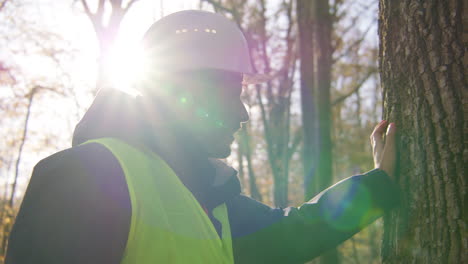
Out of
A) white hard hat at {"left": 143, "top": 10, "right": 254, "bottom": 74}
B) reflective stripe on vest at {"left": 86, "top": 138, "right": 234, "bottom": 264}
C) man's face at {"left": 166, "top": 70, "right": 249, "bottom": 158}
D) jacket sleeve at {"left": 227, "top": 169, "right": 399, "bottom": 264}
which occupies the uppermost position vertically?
white hard hat at {"left": 143, "top": 10, "right": 254, "bottom": 74}

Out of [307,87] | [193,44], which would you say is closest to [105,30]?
[307,87]

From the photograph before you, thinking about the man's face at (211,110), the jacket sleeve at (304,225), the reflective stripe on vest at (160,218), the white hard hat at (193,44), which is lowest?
the jacket sleeve at (304,225)

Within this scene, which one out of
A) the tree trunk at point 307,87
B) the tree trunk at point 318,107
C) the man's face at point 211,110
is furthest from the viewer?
the tree trunk at point 307,87

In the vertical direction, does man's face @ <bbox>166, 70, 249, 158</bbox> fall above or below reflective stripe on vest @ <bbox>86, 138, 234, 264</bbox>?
above

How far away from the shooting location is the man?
1.19 meters

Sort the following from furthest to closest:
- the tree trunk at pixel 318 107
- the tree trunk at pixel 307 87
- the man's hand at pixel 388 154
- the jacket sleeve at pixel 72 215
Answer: the tree trunk at pixel 307 87, the tree trunk at pixel 318 107, the man's hand at pixel 388 154, the jacket sleeve at pixel 72 215

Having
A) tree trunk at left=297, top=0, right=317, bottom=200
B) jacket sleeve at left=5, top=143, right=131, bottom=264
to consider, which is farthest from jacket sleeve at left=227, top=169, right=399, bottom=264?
tree trunk at left=297, top=0, right=317, bottom=200

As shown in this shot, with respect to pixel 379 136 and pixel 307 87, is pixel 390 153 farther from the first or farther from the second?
pixel 307 87

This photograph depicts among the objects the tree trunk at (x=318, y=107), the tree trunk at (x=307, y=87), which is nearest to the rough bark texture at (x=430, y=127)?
the tree trunk at (x=318, y=107)

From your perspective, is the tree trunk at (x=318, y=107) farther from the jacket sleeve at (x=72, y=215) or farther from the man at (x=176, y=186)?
the jacket sleeve at (x=72, y=215)

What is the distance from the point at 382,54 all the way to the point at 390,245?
3.25ft

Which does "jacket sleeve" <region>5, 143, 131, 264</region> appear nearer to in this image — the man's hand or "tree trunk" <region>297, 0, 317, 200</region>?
the man's hand

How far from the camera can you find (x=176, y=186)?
1447 mm

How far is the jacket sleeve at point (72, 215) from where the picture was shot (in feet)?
3.80
